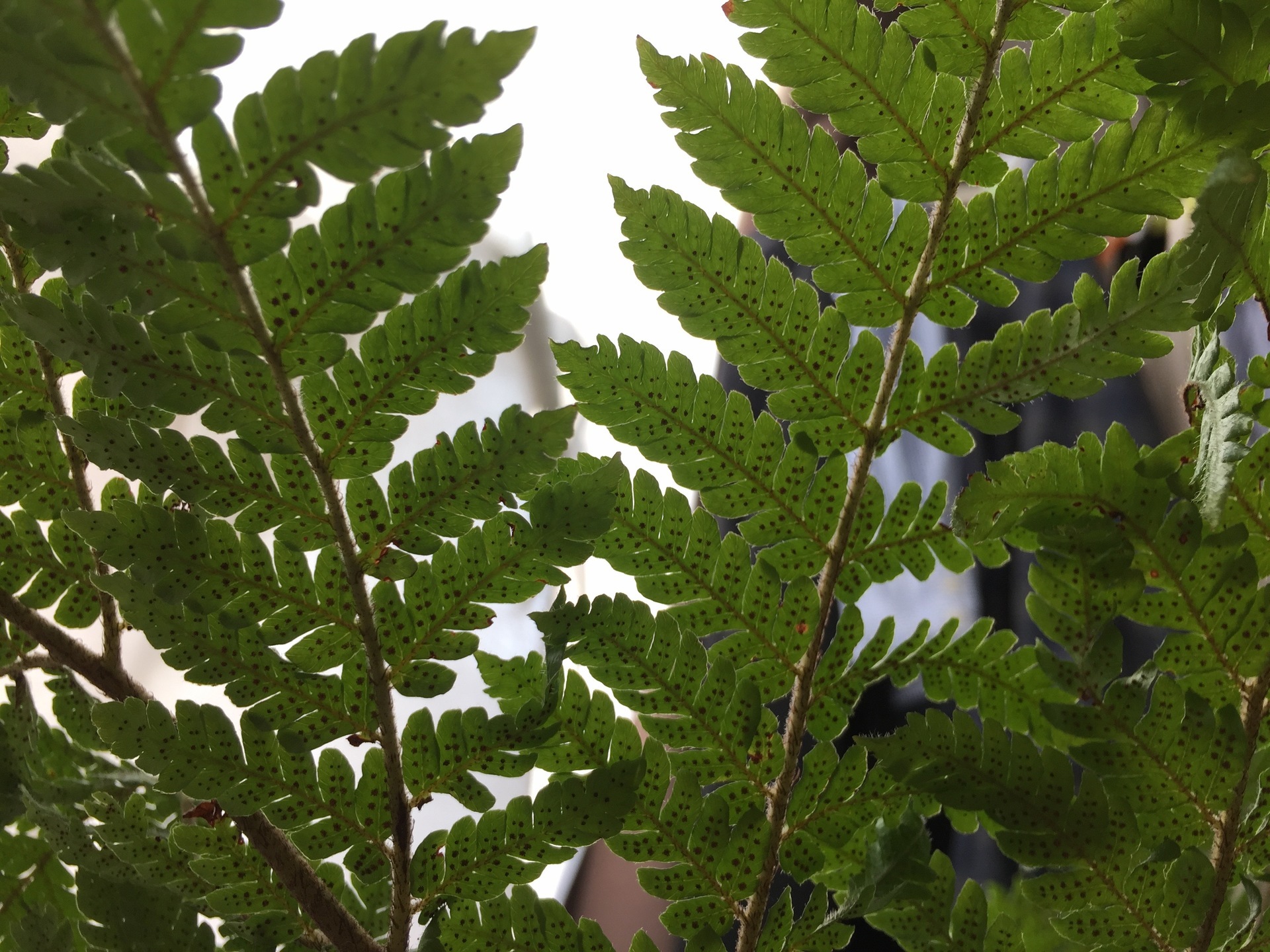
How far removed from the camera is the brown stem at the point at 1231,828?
0.55m

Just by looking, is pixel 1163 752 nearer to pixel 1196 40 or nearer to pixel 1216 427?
pixel 1216 427

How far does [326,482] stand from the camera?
50 cm

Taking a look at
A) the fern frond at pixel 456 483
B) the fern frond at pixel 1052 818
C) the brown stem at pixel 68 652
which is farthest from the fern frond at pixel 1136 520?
the brown stem at pixel 68 652

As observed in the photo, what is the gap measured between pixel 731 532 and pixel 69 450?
0.46 meters

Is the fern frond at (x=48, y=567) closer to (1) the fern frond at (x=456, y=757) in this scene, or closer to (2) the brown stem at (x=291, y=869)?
(2) the brown stem at (x=291, y=869)

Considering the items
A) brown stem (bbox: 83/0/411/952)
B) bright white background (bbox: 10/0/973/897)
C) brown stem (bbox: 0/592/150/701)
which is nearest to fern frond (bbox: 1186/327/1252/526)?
brown stem (bbox: 83/0/411/952)

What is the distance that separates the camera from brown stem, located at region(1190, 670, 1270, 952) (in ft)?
1.81

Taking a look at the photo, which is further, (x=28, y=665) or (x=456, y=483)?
(x=28, y=665)

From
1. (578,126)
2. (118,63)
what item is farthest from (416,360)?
(578,126)

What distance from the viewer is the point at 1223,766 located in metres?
0.57

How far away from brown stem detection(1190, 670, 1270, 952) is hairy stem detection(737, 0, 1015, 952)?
0.24 metres

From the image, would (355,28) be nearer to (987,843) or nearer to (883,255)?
(883,255)

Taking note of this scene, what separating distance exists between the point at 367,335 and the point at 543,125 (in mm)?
1651

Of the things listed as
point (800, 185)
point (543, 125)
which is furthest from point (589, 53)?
point (800, 185)
